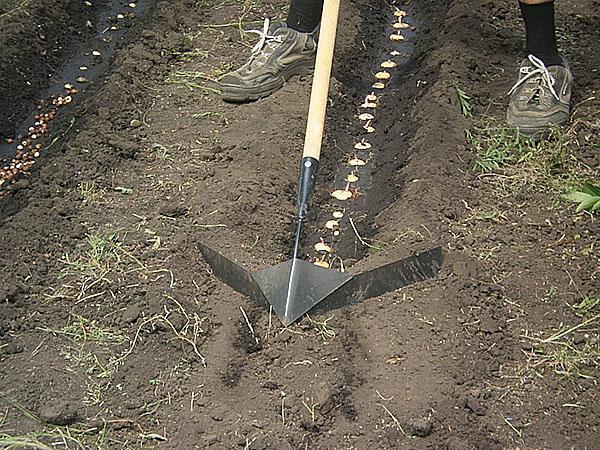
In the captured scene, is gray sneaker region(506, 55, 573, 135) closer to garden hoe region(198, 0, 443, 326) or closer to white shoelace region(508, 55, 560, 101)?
white shoelace region(508, 55, 560, 101)

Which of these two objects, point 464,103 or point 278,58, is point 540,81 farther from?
point 278,58

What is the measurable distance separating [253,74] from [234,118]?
228 mm

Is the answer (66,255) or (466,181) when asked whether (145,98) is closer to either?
(66,255)

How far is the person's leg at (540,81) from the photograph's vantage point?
11.2ft

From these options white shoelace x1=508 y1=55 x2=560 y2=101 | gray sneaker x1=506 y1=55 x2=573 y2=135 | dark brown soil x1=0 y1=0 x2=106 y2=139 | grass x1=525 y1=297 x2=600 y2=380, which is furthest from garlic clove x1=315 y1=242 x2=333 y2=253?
dark brown soil x1=0 y1=0 x2=106 y2=139

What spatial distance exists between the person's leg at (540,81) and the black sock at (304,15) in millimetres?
892

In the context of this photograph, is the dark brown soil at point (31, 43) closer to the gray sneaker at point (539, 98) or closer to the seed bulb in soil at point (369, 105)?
the seed bulb in soil at point (369, 105)

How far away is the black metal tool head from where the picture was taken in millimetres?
2693

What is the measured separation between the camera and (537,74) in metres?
3.51

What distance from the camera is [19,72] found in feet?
12.9

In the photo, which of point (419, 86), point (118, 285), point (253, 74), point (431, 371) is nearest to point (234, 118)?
point (253, 74)

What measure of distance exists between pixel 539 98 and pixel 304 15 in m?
1.09

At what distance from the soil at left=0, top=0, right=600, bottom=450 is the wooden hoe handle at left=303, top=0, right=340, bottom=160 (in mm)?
381

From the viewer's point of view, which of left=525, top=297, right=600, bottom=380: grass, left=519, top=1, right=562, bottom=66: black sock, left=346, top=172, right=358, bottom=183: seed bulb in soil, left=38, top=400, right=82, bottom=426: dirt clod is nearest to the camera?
left=38, top=400, right=82, bottom=426: dirt clod
